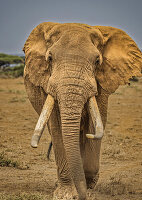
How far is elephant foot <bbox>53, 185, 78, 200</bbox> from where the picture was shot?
490 cm

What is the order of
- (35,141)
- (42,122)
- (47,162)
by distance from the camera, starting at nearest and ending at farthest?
1. (35,141)
2. (42,122)
3. (47,162)

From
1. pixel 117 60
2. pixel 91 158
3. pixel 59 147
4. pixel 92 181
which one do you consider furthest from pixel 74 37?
pixel 92 181

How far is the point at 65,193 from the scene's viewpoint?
5039mm

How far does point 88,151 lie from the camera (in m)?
5.54

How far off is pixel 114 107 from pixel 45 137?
6.57 m

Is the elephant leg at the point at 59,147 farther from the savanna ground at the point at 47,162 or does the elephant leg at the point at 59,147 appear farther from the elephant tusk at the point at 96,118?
the elephant tusk at the point at 96,118

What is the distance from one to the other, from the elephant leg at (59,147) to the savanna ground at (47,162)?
1.20 feet

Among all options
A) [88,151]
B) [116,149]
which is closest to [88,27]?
[88,151]

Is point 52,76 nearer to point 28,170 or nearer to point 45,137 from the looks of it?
point 28,170

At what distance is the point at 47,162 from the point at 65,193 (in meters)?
2.39

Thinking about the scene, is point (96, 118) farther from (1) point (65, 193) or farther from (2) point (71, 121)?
(1) point (65, 193)

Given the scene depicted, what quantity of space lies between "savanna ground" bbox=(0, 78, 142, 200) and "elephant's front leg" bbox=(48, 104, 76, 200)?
0.80ft

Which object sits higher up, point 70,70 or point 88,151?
point 70,70

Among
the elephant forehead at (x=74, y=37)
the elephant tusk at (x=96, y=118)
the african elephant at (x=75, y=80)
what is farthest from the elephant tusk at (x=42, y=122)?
the elephant forehead at (x=74, y=37)
